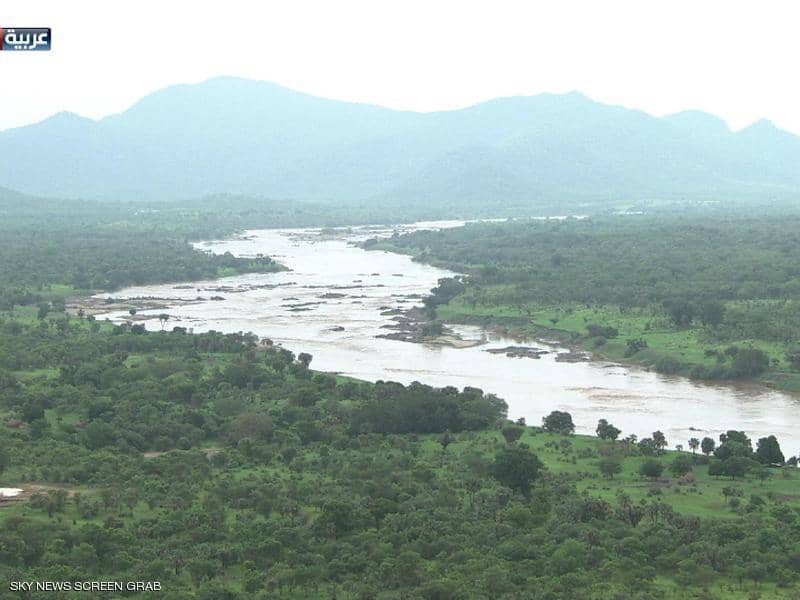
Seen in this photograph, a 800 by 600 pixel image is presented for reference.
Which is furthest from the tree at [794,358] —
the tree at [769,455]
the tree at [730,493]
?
the tree at [730,493]

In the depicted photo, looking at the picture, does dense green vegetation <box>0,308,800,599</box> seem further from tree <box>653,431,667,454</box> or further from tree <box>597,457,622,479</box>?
tree <box>653,431,667,454</box>

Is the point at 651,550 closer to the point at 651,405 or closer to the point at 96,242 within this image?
the point at 651,405

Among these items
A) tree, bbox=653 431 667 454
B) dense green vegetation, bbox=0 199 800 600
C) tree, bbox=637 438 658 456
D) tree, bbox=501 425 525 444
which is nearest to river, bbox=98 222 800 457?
tree, bbox=653 431 667 454

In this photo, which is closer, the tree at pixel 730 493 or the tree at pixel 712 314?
the tree at pixel 730 493

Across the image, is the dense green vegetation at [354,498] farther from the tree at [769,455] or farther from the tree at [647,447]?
the tree at [769,455]

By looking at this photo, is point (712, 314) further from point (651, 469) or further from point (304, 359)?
point (651, 469)
